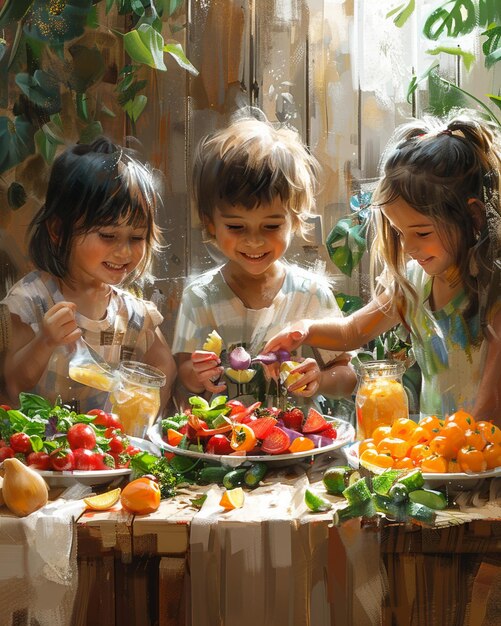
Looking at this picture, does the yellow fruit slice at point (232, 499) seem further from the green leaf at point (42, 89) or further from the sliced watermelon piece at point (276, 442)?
the green leaf at point (42, 89)

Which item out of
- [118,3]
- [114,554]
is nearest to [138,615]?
[114,554]

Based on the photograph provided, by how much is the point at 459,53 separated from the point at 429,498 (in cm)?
78

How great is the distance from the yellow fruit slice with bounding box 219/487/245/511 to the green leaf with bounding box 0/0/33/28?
37.0 inches

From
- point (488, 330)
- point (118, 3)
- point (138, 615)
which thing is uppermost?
point (118, 3)

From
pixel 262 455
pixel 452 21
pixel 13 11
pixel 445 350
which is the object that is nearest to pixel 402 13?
pixel 452 21

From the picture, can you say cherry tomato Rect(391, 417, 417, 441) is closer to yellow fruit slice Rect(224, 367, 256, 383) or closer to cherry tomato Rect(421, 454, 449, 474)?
cherry tomato Rect(421, 454, 449, 474)

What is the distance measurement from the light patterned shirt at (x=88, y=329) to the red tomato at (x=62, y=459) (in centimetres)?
23

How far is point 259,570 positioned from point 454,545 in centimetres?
28

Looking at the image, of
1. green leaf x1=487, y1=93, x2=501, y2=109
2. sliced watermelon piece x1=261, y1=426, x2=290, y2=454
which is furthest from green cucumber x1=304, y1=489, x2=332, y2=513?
green leaf x1=487, y1=93, x2=501, y2=109

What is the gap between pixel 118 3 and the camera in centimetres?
159

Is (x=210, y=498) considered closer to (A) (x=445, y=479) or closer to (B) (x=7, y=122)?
(A) (x=445, y=479)

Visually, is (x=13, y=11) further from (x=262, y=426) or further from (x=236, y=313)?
(x=262, y=426)

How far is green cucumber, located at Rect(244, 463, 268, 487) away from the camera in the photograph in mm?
1375

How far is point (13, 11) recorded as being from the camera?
1595 mm
